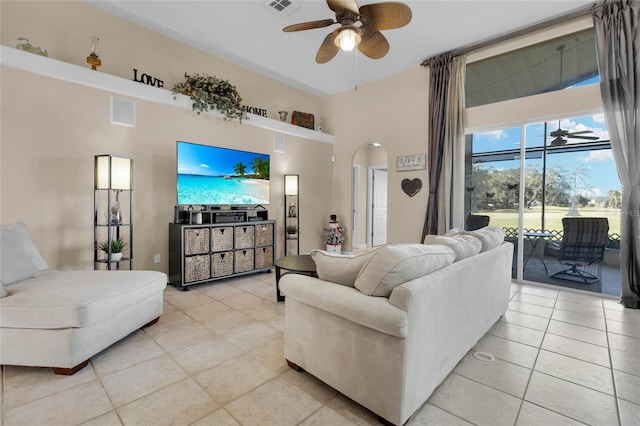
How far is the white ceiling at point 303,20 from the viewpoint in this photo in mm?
3529

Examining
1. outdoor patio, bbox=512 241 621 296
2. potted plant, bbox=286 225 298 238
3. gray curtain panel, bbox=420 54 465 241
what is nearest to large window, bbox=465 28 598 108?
gray curtain panel, bbox=420 54 465 241

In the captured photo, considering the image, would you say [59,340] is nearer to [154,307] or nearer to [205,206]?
[154,307]

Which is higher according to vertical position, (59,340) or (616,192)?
(616,192)

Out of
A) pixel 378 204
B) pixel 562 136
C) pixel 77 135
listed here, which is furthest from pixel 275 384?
pixel 378 204

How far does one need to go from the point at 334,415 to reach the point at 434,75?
4876 millimetres

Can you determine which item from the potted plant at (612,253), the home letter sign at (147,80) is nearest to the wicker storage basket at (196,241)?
the home letter sign at (147,80)

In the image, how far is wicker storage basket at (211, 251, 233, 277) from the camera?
399 centimetres

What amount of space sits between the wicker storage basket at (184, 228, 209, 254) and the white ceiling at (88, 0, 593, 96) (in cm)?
269

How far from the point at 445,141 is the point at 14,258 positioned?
16.7 feet

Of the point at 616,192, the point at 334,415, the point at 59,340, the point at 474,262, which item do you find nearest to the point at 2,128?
the point at 59,340

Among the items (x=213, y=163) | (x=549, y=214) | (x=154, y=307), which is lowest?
(x=154, y=307)

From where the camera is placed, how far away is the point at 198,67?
14.7 ft

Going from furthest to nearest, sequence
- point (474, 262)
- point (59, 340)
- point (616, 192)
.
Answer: point (616, 192)
point (474, 262)
point (59, 340)

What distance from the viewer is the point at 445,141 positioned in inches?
183
